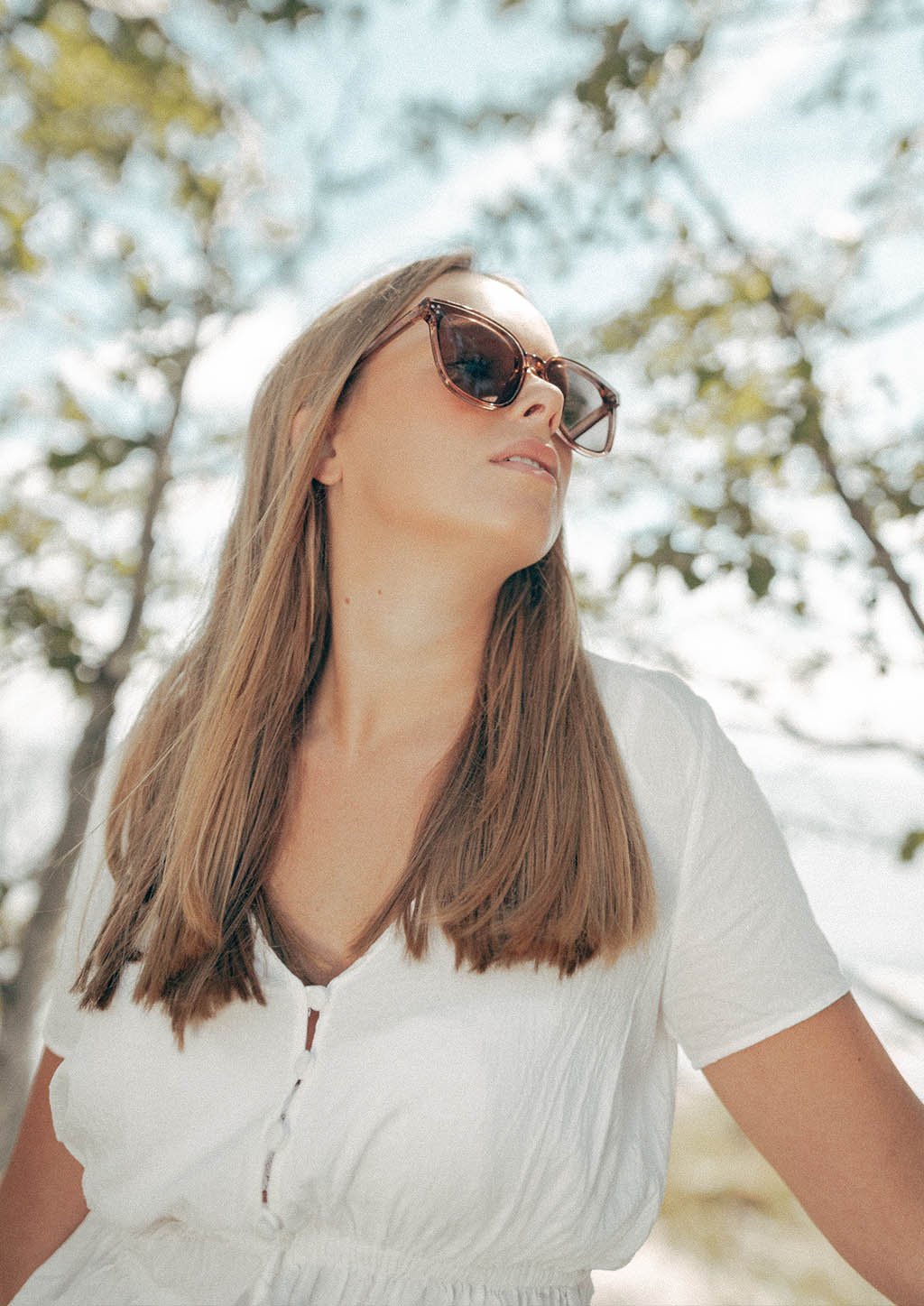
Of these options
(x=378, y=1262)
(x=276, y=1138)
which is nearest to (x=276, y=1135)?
(x=276, y=1138)

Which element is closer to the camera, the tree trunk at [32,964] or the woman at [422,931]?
the woman at [422,931]

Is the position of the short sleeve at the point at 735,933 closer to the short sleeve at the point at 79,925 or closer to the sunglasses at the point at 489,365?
the sunglasses at the point at 489,365

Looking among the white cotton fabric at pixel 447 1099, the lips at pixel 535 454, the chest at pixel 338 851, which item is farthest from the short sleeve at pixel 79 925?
the lips at pixel 535 454

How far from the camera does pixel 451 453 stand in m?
1.68

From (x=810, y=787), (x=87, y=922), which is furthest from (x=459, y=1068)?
(x=810, y=787)

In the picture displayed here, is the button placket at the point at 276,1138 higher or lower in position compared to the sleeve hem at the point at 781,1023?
lower

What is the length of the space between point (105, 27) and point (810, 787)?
238 cm

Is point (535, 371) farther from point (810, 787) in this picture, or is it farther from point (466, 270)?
point (810, 787)

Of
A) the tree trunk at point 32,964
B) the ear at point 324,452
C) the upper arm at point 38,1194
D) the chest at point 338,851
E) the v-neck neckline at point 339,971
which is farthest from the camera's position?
the tree trunk at point 32,964

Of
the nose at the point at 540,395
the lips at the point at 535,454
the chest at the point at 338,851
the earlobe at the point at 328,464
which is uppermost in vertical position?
the nose at the point at 540,395

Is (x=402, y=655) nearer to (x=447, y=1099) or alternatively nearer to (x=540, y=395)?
(x=540, y=395)

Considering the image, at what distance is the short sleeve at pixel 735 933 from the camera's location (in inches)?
58.9

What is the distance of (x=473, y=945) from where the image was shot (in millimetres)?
1524

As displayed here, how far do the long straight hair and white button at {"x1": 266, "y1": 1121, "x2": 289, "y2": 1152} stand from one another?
18 cm
